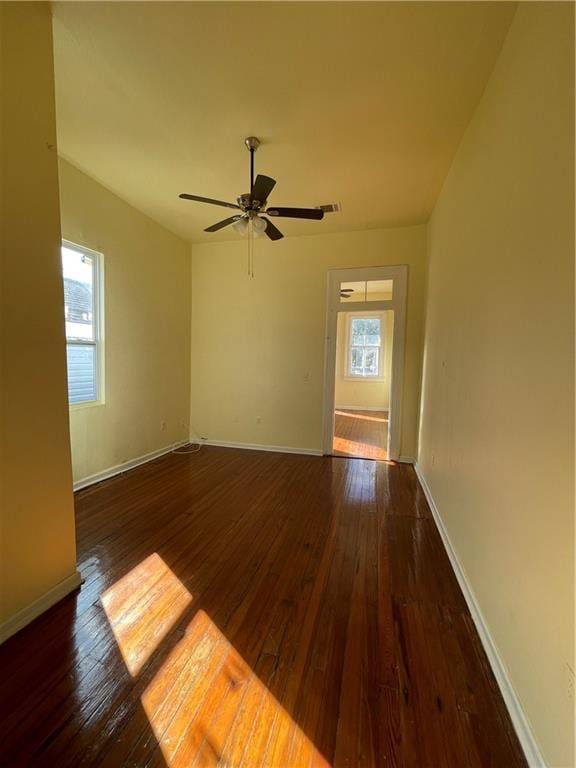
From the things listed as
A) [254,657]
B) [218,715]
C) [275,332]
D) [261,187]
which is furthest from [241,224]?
[218,715]

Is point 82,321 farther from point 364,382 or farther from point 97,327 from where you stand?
point 364,382

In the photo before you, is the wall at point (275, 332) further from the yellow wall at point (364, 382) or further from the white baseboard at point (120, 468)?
the yellow wall at point (364, 382)

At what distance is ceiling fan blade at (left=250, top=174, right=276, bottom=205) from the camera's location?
223 cm

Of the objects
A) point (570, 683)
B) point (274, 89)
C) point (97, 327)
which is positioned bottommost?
point (570, 683)

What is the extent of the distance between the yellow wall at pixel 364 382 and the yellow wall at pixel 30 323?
21.4 ft

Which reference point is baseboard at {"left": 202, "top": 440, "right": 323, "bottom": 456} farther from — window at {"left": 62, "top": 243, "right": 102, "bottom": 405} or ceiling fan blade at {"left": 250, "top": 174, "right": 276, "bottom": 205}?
ceiling fan blade at {"left": 250, "top": 174, "right": 276, "bottom": 205}

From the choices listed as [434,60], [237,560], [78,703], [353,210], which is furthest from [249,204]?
[78,703]

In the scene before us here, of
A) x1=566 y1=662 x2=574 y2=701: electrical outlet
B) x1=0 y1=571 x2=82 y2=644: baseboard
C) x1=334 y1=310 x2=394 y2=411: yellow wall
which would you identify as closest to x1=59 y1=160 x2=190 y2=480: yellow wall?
x1=0 y1=571 x2=82 y2=644: baseboard

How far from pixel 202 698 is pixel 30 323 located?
1847mm

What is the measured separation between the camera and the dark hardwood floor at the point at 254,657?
1131 mm

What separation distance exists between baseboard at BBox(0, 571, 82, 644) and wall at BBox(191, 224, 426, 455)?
3.08 meters

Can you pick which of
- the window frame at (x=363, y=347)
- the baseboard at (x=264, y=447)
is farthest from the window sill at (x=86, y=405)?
the window frame at (x=363, y=347)

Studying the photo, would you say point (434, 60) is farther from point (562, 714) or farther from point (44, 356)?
point (562, 714)

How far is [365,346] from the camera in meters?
7.92
